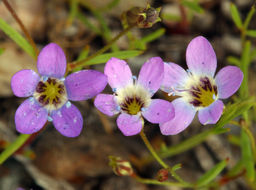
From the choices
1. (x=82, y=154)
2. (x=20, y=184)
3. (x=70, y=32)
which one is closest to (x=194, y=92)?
(x=82, y=154)

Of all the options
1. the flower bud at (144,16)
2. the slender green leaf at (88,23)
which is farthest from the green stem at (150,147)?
the slender green leaf at (88,23)

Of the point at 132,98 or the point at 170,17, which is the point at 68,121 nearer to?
the point at 132,98

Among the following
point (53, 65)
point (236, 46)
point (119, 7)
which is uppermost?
point (53, 65)

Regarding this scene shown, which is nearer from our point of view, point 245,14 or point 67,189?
point 67,189

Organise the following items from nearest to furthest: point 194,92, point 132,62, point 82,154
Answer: point 194,92 → point 82,154 → point 132,62

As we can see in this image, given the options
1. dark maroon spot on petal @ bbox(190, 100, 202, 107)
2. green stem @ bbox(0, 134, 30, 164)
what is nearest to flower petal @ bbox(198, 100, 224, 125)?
dark maroon spot on petal @ bbox(190, 100, 202, 107)

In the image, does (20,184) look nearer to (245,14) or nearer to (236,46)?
(236,46)

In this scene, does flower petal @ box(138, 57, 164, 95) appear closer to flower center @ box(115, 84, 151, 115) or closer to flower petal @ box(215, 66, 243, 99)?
flower center @ box(115, 84, 151, 115)

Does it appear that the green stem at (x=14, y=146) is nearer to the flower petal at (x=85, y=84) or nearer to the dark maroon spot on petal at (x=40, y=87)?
the dark maroon spot on petal at (x=40, y=87)

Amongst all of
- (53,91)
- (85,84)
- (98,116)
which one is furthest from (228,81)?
(98,116)
